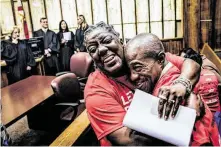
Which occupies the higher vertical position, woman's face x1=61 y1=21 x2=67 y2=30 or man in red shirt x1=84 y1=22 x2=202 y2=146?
woman's face x1=61 y1=21 x2=67 y2=30

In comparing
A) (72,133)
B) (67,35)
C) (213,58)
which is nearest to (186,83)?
(72,133)

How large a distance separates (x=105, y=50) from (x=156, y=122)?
0.48m

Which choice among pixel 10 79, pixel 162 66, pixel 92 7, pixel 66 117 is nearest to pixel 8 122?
pixel 66 117

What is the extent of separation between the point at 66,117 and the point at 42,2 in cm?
474

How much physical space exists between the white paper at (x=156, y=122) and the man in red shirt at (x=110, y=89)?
0.07 meters

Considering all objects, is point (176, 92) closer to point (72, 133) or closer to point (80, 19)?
point (72, 133)

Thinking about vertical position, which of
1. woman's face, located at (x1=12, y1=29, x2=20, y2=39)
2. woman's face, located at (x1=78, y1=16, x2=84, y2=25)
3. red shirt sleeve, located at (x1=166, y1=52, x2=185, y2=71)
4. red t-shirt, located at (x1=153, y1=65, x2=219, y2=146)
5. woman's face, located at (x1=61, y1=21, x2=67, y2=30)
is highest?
woman's face, located at (x1=78, y1=16, x2=84, y2=25)

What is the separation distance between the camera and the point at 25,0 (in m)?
6.84

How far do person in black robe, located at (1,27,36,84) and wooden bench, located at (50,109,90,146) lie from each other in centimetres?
386

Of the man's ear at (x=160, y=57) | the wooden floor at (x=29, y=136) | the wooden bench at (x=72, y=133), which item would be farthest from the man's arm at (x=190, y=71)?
the wooden floor at (x=29, y=136)

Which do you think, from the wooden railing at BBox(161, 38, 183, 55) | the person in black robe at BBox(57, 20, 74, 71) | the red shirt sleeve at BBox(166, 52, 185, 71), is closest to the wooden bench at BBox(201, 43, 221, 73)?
the wooden railing at BBox(161, 38, 183, 55)

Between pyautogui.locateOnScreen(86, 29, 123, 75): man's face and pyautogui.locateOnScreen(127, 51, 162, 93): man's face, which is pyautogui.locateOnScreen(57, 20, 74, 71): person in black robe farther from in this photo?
pyautogui.locateOnScreen(127, 51, 162, 93): man's face

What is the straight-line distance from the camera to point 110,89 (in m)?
1.12

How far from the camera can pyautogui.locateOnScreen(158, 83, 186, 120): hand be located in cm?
85
